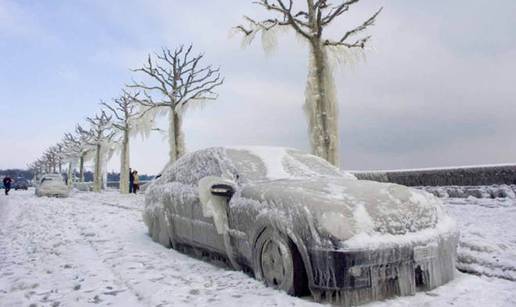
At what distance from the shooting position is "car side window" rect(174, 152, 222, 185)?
206 inches

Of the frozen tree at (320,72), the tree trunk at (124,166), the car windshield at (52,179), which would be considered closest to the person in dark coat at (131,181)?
the tree trunk at (124,166)

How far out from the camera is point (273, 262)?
382cm

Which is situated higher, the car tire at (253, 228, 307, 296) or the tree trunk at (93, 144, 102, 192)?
the tree trunk at (93, 144, 102, 192)

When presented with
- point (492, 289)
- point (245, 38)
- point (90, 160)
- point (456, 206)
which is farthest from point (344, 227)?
point (90, 160)

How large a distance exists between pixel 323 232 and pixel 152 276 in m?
2.27

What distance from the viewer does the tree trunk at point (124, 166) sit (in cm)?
2952

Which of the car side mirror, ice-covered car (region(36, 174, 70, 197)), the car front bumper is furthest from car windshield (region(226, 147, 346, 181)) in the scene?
ice-covered car (region(36, 174, 70, 197))

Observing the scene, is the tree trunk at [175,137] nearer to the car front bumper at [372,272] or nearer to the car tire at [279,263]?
the car tire at [279,263]

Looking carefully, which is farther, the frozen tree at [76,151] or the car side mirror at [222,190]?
the frozen tree at [76,151]

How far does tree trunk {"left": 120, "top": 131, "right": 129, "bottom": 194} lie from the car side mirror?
26.6 metres

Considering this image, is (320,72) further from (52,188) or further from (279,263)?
(52,188)

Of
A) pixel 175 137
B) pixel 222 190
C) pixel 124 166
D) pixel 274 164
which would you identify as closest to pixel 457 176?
pixel 274 164

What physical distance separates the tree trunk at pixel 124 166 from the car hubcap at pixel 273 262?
27330mm

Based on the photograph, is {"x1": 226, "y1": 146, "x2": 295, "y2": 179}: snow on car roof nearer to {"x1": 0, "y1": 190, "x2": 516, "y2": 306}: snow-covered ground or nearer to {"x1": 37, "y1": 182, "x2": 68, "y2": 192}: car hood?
{"x1": 0, "y1": 190, "x2": 516, "y2": 306}: snow-covered ground
